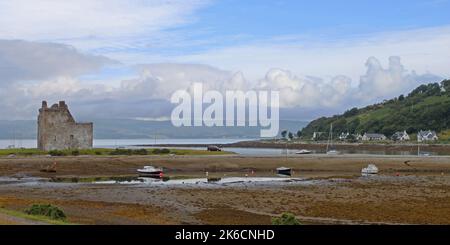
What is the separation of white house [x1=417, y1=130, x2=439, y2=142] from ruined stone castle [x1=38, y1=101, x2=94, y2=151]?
113016 mm

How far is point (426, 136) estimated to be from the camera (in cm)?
17688

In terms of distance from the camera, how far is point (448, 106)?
7387 inches

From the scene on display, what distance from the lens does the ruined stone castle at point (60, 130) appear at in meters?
80.4

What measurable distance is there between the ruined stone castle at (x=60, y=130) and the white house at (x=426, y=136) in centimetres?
11302

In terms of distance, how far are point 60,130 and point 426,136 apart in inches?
4784

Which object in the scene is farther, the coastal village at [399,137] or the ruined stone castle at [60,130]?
the coastal village at [399,137]

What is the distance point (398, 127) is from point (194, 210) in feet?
566

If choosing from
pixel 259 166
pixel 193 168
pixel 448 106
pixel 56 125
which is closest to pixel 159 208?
pixel 193 168

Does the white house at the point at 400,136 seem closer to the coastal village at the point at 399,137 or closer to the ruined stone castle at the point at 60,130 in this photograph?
the coastal village at the point at 399,137

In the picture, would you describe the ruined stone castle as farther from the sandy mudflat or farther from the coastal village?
the coastal village

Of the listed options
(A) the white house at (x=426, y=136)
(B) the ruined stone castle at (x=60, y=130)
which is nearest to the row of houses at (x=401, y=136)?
(A) the white house at (x=426, y=136)

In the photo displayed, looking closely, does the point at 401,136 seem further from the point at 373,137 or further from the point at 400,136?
the point at 373,137

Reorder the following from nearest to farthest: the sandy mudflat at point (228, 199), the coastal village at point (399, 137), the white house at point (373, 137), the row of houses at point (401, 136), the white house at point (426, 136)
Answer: the sandy mudflat at point (228, 199) < the white house at point (426, 136) < the coastal village at point (399, 137) < the row of houses at point (401, 136) < the white house at point (373, 137)
